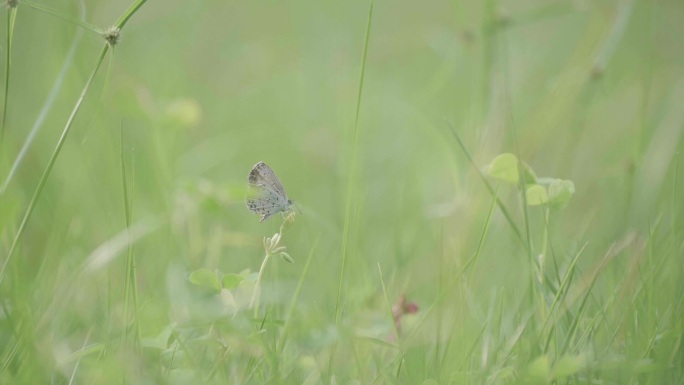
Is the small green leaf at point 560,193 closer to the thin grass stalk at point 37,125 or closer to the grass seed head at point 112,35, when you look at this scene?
the grass seed head at point 112,35

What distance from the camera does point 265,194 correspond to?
1.09 m

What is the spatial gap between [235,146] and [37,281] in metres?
1.30

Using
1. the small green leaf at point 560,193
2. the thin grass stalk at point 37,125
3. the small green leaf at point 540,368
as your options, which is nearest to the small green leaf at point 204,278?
the thin grass stalk at point 37,125

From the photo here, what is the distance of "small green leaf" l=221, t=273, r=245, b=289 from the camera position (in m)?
1.06

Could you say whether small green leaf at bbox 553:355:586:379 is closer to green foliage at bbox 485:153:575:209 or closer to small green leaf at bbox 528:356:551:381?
small green leaf at bbox 528:356:551:381

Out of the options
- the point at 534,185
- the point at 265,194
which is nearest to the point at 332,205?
the point at 534,185

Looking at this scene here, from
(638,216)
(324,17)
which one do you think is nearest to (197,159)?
(638,216)

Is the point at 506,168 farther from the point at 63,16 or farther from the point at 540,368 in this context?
the point at 63,16

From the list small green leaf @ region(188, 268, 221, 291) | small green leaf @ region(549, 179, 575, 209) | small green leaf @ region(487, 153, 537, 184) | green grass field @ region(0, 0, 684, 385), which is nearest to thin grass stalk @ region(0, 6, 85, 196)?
green grass field @ region(0, 0, 684, 385)

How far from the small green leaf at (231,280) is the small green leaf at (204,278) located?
12 mm

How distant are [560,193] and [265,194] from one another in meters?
0.48

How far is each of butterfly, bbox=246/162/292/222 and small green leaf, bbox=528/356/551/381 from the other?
413 mm

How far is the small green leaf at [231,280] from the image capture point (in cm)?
106

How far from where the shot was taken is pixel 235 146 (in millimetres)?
2543
